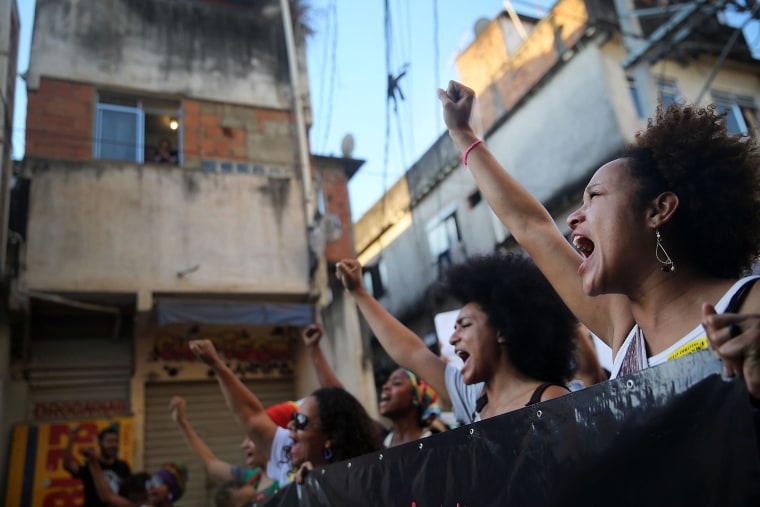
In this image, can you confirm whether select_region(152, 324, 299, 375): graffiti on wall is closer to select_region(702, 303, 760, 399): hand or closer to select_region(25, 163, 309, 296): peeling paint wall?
select_region(25, 163, 309, 296): peeling paint wall

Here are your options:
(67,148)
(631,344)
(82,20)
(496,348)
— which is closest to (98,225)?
(67,148)

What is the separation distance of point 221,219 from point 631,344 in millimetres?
8261

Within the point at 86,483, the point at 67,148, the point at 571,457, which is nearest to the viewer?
the point at 571,457

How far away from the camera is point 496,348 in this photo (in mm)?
2527

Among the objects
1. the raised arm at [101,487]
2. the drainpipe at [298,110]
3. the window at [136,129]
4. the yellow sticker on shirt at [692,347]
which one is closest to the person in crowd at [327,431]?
the yellow sticker on shirt at [692,347]

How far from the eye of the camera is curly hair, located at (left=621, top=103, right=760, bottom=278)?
5.30ft

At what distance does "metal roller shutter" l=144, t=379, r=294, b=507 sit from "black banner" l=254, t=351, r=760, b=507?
25.7 ft

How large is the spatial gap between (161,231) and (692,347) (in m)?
8.41

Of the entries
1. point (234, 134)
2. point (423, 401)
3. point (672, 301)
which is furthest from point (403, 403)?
point (234, 134)

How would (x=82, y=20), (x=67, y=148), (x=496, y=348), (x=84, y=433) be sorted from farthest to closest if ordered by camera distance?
(x=82, y=20) < (x=67, y=148) < (x=84, y=433) < (x=496, y=348)

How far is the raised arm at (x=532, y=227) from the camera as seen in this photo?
202cm

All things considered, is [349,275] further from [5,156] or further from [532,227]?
[5,156]

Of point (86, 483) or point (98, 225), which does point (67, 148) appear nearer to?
point (98, 225)

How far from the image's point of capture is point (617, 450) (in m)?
1.37
